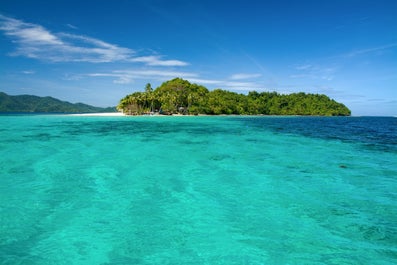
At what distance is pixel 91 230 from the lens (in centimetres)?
630

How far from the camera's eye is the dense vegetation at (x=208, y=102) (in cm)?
10988

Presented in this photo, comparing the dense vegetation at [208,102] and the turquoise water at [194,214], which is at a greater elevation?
the dense vegetation at [208,102]

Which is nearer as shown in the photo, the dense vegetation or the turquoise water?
the turquoise water

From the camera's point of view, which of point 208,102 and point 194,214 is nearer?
point 194,214

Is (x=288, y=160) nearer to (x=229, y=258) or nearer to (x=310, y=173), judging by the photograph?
(x=310, y=173)

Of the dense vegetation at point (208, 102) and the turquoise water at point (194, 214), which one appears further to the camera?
the dense vegetation at point (208, 102)

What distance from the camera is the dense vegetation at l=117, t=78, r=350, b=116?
109875 millimetres

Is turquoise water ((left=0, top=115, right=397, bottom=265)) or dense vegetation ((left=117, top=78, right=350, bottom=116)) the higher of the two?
dense vegetation ((left=117, top=78, right=350, bottom=116))

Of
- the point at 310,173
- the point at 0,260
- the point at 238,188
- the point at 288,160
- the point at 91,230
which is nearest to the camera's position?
the point at 0,260

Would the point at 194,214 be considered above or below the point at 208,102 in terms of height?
below

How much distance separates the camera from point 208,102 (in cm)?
12825

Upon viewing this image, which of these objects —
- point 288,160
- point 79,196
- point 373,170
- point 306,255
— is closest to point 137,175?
point 79,196

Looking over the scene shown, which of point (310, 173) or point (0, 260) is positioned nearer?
point (0, 260)

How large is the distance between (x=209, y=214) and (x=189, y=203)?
41.3 inches
